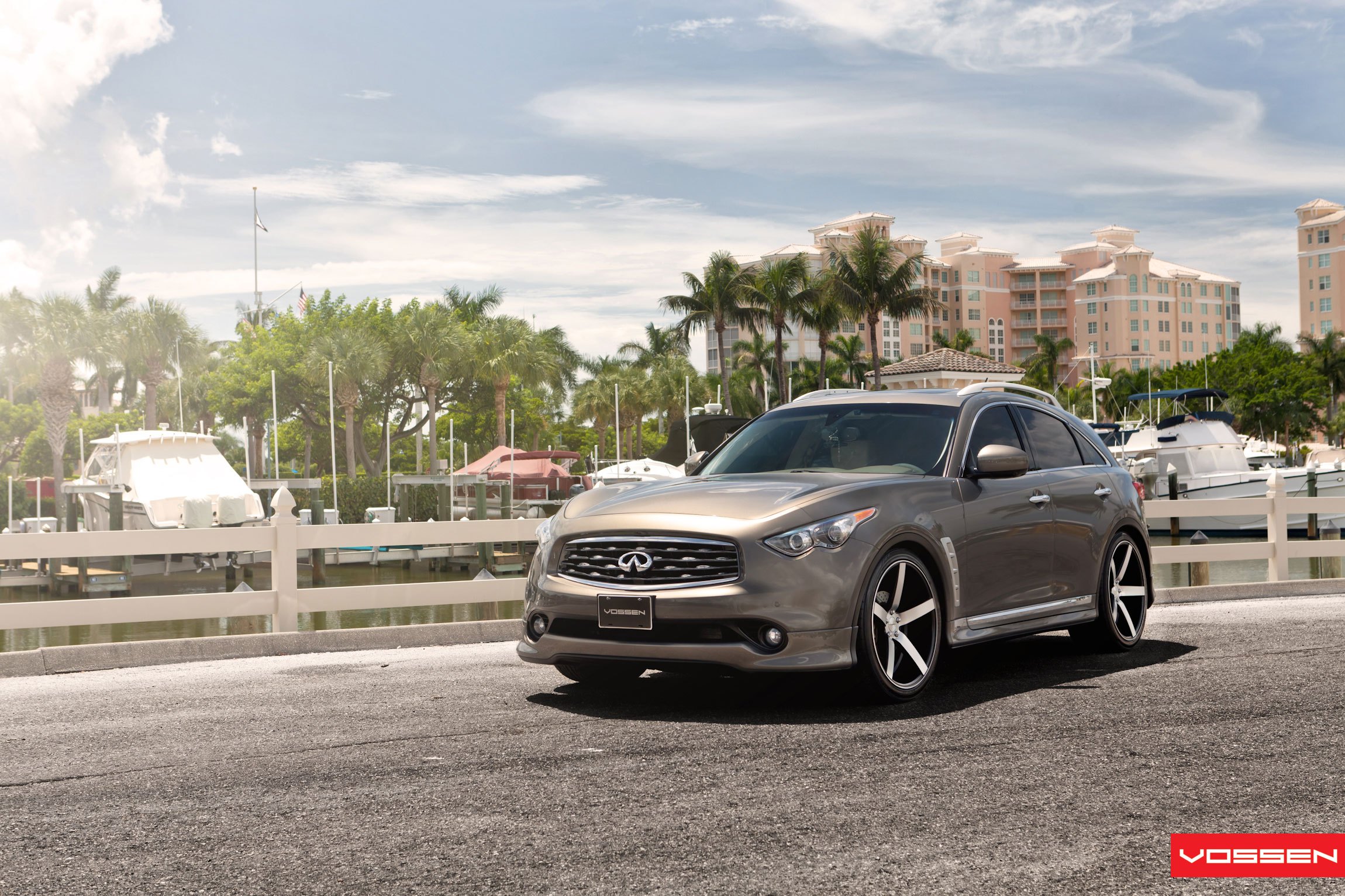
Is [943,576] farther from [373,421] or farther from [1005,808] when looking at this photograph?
[373,421]

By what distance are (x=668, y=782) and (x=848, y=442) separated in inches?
123

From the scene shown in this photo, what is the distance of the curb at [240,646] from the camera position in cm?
892

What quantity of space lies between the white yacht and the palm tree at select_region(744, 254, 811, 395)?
26858 mm

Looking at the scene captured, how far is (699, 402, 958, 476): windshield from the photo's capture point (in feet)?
23.5

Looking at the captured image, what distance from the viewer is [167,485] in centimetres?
3500

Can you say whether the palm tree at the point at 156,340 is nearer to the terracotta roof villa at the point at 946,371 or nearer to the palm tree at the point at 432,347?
the palm tree at the point at 432,347

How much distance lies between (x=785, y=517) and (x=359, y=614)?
1772cm

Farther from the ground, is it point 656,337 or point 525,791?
point 656,337

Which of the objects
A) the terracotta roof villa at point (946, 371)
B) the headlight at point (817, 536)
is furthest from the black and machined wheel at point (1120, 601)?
the terracotta roof villa at point (946, 371)

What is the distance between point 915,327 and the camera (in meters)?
156

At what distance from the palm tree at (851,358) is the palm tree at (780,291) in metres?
29.8

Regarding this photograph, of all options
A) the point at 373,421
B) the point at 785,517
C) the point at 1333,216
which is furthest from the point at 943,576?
the point at 1333,216

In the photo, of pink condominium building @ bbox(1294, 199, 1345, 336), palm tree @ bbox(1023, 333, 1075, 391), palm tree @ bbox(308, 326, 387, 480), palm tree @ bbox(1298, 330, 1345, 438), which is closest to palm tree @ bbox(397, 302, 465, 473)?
palm tree @ bbox(308, 326, 387, 480)

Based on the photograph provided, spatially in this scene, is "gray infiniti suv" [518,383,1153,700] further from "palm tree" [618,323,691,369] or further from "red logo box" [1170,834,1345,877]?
"palm tree" [618,323,691,369]
